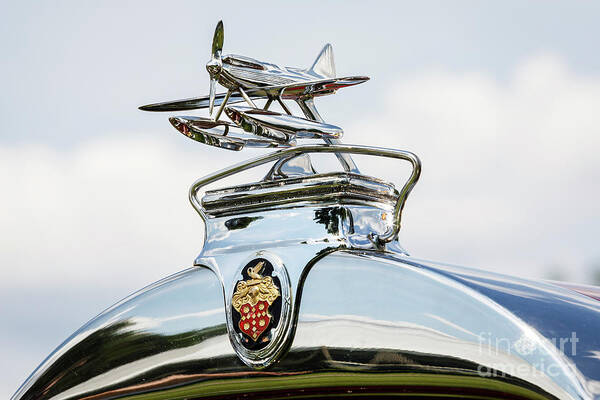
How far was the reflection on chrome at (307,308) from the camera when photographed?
1800 millimetres

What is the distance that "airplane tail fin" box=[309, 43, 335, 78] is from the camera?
240 centimetres

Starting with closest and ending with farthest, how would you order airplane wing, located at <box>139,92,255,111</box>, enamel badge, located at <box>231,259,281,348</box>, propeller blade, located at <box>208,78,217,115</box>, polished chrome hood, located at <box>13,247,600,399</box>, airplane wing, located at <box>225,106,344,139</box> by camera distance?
polished chrome hood, located at <box>13,247,600,399</box> → enamel badge, located at <box>231,259,281,348</box> → airplane wing, located at <box>225,106,344,139</box> → propeller blade, located at <box>208,78,217,115</box> → airplane wing, located at <box>139,92,255,111</box>

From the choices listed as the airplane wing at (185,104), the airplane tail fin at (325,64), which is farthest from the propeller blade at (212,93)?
the airplane tail fin at (325,64)

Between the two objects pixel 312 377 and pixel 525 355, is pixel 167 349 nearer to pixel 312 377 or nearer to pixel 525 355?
pixel 312 377

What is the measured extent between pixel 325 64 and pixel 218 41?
295mm

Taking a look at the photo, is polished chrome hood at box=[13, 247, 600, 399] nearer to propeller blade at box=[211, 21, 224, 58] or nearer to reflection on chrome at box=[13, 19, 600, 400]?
reflection on chrome at box=[13, 19, 600, 400]

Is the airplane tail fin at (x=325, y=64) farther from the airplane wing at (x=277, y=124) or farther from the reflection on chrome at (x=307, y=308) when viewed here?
the airplane wing at (x=277, y=124)

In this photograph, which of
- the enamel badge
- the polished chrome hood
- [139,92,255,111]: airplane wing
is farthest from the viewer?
[139,92,255,111]: airplane wing

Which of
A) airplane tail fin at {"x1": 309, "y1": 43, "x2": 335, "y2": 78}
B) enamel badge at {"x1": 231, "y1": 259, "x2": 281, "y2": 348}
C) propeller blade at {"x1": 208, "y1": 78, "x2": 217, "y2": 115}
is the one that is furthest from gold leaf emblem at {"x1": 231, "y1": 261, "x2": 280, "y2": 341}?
airplane tail fin at {"x1": 309, "y1": 43, "x2": 335, "y2": 78}

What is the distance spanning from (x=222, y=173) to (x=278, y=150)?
17 centimetres

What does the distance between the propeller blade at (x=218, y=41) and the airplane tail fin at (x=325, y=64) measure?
245 mm

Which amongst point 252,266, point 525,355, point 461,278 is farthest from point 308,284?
point 525,355

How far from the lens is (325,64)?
2426 millimetres

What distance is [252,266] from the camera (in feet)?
7.07
